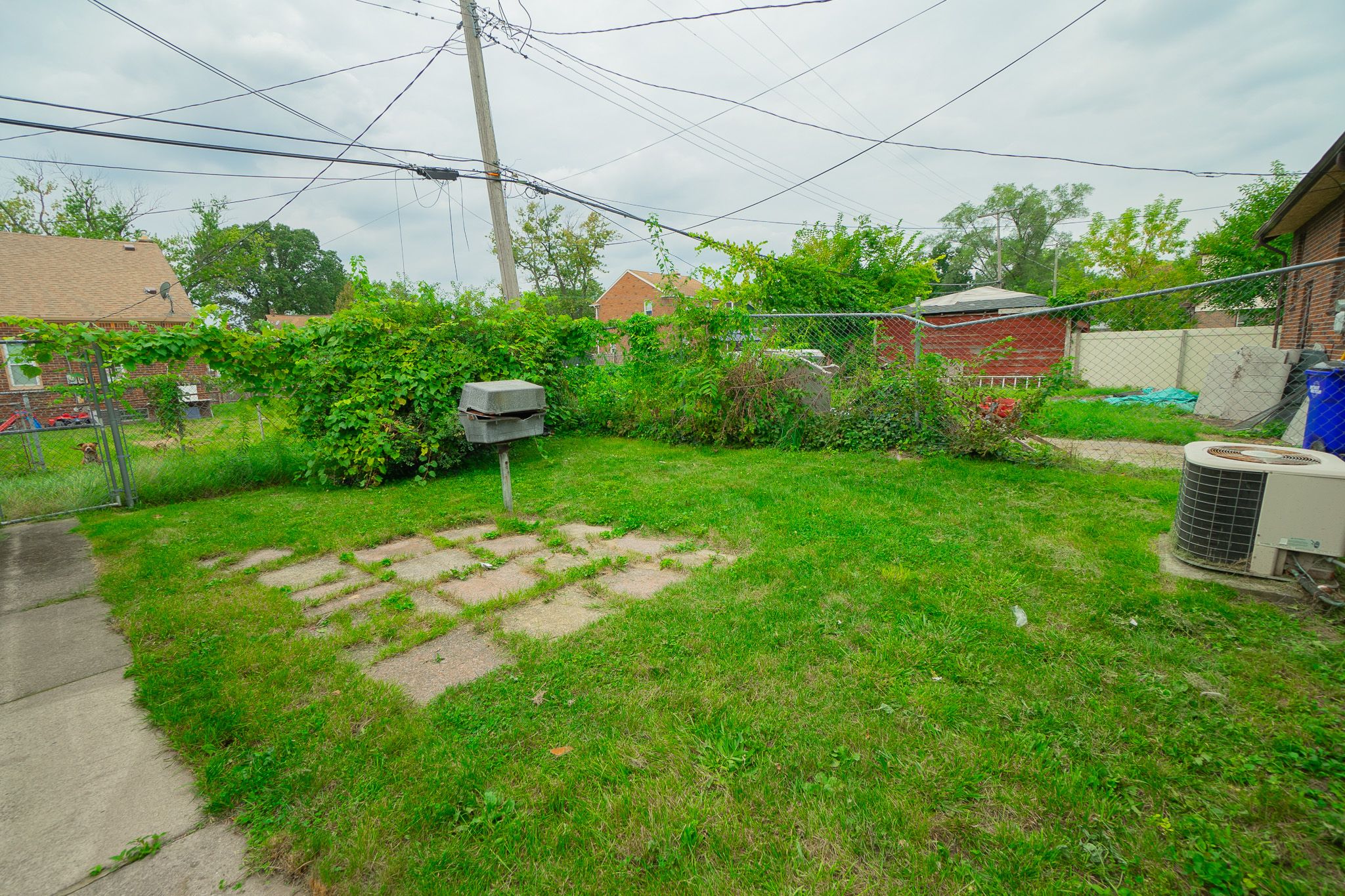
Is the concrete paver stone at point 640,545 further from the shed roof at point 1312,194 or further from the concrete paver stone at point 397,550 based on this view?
the shed roof at point 1312,194

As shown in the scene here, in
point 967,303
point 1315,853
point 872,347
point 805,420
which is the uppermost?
point 967,303

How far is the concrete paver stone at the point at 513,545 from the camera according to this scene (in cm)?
398

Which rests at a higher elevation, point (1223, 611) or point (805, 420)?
point (805, 420)

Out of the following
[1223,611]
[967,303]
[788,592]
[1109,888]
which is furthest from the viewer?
[967,303]

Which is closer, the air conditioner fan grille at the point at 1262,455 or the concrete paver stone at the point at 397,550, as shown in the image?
the air conditioner fan grille at the point at 1262,455

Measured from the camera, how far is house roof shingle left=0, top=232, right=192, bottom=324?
16844 mm

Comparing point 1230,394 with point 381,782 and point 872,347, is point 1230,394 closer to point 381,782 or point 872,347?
point 872,347

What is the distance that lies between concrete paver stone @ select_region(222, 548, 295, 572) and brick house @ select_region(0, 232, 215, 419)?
1581cm

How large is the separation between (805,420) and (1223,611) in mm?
4664

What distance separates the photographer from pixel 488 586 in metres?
3.41

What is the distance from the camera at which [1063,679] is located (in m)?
2.18

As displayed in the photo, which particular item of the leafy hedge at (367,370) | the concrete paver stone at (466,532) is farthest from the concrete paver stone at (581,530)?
the leafy hedge at (367,370)

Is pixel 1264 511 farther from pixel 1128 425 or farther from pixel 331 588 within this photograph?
pixel 1128 425

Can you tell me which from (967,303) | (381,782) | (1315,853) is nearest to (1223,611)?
(1315,853)
